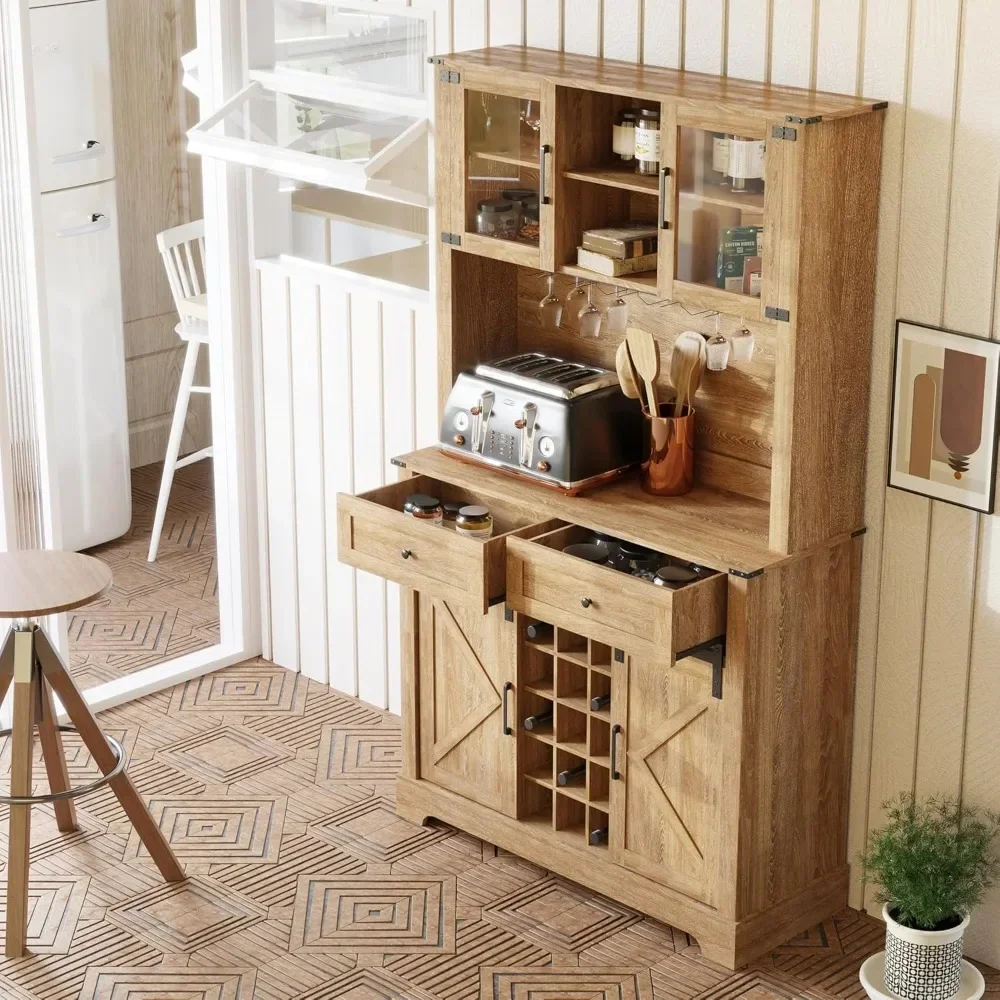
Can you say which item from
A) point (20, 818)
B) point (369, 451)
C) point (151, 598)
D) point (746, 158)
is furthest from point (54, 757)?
point (746, 158)

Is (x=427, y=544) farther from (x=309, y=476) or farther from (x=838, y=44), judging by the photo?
(x=838, y=44)

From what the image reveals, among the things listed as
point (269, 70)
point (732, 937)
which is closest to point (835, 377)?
point (732, 937)

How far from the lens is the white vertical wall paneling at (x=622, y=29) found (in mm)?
3748

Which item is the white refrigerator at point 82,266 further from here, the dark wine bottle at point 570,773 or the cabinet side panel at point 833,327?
the cabinet side panel at point 833,327

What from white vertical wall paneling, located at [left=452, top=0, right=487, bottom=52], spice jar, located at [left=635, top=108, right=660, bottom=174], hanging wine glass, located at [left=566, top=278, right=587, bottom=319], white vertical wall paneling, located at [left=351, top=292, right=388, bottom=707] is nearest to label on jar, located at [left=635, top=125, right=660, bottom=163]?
spice jar, located at [left=635, top=108, right=660, bottom=174]

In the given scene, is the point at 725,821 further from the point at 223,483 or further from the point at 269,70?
the point at 269,70

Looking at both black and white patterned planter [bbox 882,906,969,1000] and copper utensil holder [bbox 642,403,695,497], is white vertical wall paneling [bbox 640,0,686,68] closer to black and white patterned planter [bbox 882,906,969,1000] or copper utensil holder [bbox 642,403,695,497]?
copper utensil holder [bbox 642,403,695,497]

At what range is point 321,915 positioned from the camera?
3.89 metres

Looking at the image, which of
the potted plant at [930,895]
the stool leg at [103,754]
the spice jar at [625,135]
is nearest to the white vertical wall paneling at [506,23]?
the spice jar at [625,135]

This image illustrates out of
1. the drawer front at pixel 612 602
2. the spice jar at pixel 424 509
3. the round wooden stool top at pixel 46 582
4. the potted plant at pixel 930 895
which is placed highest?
the spice jar at pixel 424 509

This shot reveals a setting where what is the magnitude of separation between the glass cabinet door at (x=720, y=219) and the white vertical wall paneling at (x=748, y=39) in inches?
11.4

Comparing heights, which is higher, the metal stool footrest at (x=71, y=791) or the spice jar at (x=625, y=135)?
the spice jar at (x=625, y=135)

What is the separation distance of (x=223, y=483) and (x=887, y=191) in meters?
2.38

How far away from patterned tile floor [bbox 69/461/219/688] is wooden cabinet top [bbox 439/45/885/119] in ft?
7.11
